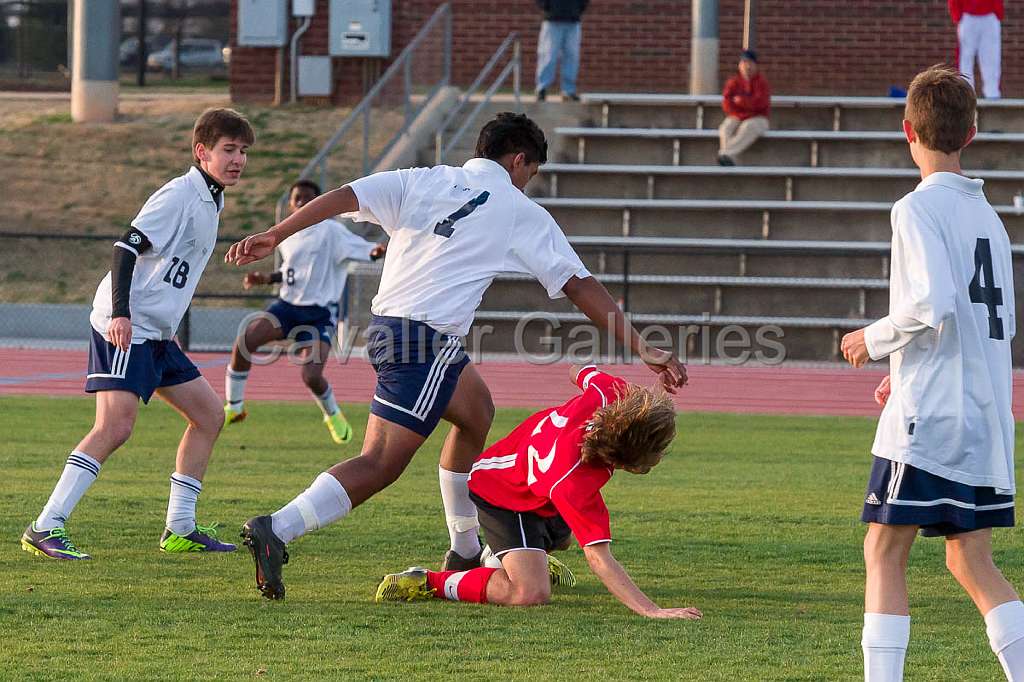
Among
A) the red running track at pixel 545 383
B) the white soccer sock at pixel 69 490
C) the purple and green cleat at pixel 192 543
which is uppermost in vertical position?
the white soccer sock at pixel 69 490

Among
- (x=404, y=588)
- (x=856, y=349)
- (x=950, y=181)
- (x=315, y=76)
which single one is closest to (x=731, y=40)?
(x=315, y=76)

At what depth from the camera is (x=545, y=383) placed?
14508 mm

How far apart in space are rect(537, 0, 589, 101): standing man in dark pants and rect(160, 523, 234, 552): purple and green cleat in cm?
1488

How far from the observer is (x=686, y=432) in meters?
11.2

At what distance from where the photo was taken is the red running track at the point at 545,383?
1316cm

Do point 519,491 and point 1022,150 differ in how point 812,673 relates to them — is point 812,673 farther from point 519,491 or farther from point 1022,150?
point 1022,150

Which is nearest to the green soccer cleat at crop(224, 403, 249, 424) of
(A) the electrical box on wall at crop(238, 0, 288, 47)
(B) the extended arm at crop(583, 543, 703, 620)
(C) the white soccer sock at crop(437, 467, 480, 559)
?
(C) the white soccer sock at crop(437, 467, 480, 559)

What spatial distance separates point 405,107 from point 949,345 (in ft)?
52.0

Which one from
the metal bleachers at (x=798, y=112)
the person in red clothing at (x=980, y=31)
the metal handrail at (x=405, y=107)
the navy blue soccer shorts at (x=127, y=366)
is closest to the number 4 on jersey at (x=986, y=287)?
the navy blue soccer shorts at (x=127, y=366)

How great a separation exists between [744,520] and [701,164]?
1241 centimetres

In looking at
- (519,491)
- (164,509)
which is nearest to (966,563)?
(519,491)

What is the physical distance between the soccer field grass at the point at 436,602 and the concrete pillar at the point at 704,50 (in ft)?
43.1

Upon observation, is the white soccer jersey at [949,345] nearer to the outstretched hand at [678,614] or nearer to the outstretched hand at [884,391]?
the outstretched hand at [884,391]

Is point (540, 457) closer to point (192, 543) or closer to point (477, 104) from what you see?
point (192, 543)
